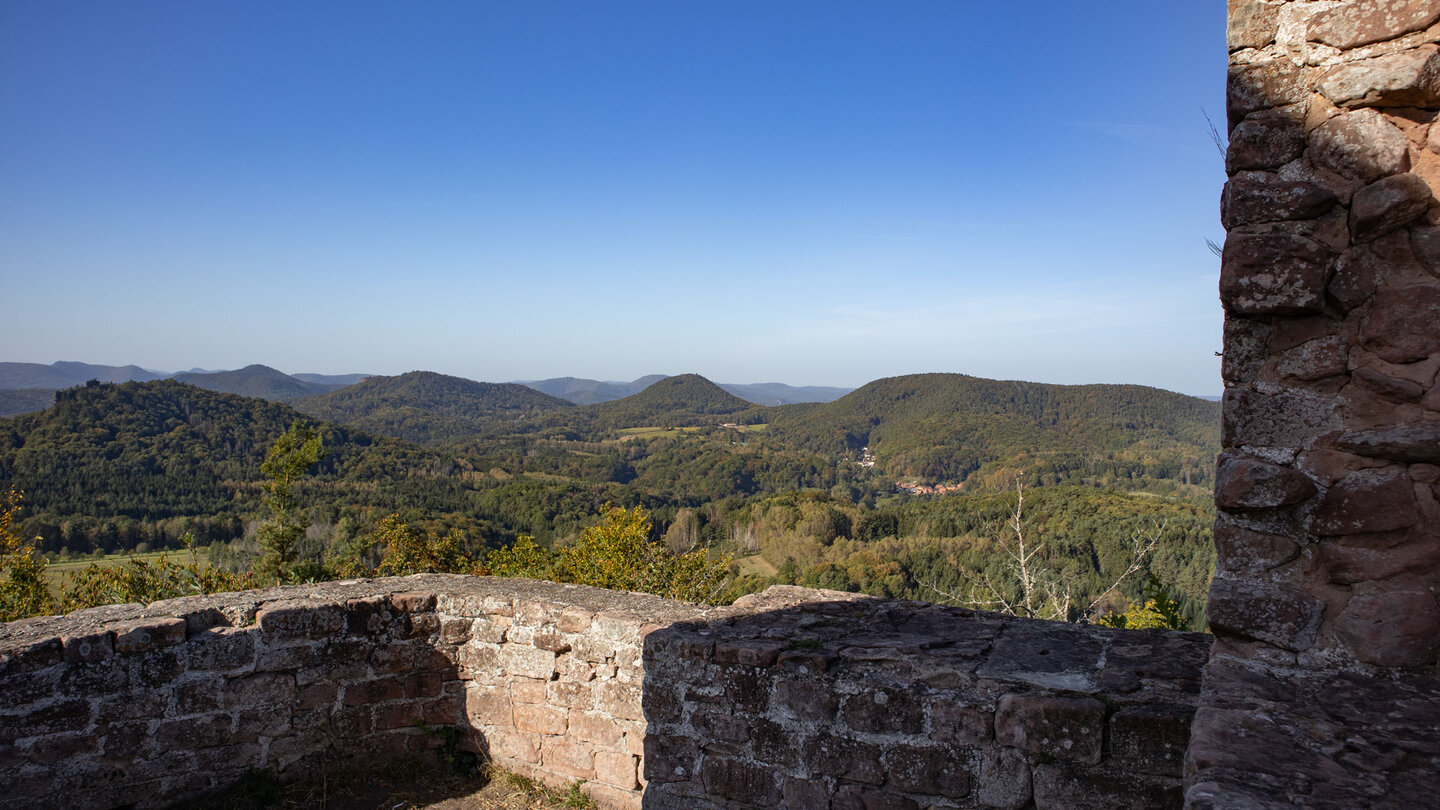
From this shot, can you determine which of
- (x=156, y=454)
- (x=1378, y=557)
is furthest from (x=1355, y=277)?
(x=156, y=454)

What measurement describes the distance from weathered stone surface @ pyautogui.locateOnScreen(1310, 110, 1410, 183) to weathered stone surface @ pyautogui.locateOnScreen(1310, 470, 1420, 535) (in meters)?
0.78

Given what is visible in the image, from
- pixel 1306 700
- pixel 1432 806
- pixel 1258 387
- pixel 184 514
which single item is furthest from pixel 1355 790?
pixel 184 514

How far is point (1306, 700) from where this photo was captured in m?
1.72

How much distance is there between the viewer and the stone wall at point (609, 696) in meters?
2.39

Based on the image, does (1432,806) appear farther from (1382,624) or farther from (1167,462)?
(1167,462)

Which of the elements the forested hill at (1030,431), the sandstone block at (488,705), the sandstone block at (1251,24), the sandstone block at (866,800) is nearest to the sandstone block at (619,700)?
the sandstone block at (488,705)

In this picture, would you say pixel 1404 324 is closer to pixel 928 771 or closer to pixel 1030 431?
pixel 928 771

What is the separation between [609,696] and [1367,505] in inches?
112

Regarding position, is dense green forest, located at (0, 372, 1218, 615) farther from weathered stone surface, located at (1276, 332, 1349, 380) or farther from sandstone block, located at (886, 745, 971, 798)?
weathered stone surface, located at (1276, 332, 1349, 380)

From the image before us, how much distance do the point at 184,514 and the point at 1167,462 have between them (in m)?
80.6

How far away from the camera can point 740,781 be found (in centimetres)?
291

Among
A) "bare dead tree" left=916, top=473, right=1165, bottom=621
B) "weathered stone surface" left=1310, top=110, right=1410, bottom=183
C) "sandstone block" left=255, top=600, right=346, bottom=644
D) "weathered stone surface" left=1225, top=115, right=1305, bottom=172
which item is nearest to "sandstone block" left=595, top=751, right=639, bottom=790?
"sandstone block" left=255, top=600, right=346, bottom=644

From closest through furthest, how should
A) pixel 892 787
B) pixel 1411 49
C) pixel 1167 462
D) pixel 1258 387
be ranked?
pixel 1411 49
pixel 1258 387
pixel 892 787
pixel 1167 462

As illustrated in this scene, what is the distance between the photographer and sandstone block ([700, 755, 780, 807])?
2.84 metres
